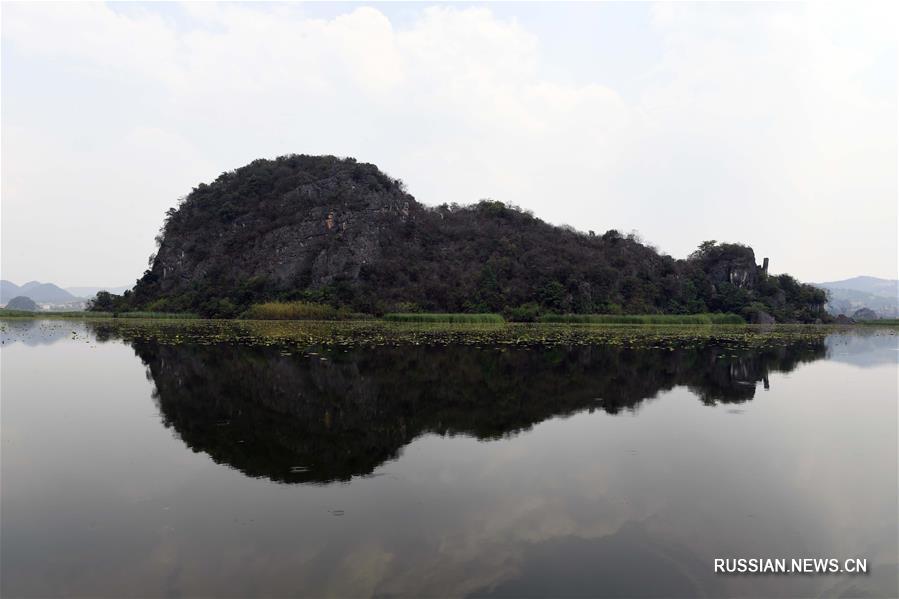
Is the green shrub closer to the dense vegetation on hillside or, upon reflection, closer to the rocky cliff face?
the dense vegetation on hillside

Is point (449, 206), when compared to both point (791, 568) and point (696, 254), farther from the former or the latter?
point (791, 568)

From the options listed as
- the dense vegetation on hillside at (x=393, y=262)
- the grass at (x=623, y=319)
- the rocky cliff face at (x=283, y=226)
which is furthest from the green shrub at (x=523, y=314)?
the rocky cliff face at (x=283, y=226)

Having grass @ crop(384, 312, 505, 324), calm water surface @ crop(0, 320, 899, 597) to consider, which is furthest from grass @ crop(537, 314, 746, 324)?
calm water surface @ crop(0, 320, 899, 597)

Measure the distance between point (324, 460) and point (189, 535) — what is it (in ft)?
9.91

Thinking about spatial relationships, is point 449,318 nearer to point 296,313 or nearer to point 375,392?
point 296,313

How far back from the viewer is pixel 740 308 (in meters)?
83.7

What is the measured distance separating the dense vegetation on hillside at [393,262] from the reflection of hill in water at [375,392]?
46.6 metres

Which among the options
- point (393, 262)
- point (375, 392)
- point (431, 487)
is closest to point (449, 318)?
point (393, 262)

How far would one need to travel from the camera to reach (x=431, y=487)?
8094 mm

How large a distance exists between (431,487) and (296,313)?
59186mm

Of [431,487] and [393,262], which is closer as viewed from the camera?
[431,487]

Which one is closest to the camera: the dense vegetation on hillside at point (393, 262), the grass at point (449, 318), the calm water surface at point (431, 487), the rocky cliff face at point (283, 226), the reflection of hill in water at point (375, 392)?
the calm water surface at point (431, 487)

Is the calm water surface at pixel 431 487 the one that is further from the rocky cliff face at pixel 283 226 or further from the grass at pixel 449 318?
the rocky cliff face at pixel 283 226

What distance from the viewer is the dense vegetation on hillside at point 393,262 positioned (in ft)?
266
